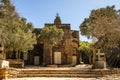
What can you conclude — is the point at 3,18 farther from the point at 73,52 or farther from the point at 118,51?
the point at 73,52

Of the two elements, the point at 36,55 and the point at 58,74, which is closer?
the point at 58,74

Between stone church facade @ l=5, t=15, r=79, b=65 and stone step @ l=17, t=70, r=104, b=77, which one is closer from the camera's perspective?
stone step @ l=17, t=70, r=104, b=77

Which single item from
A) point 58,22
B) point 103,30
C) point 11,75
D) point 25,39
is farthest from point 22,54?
point 11,75

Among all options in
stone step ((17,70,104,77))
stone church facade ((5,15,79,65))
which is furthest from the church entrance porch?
stone step ((17,70,104,77))

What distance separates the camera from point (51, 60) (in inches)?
1361

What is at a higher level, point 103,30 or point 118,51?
point 103,30

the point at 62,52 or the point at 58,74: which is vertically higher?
the point at 62,52

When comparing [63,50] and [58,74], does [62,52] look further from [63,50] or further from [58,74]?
[58,74]

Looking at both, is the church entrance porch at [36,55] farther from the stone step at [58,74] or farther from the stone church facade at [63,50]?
the stone step at [58,74]

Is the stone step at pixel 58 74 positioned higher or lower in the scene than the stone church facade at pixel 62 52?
lower

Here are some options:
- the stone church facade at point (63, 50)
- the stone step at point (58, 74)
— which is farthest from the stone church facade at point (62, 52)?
the stone step at point (58, 74)

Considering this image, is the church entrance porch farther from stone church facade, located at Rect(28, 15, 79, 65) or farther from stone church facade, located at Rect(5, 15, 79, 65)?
stone church facade, located at Rect(28, 15, 79, 65)

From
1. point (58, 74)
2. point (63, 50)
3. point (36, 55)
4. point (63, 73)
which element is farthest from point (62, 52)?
point (58, 74)

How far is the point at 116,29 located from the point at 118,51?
7.12m
